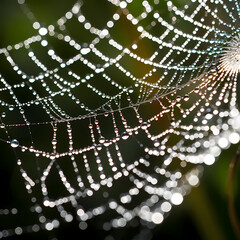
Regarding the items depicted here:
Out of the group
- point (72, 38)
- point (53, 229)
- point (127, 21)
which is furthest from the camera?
point (53, 229)

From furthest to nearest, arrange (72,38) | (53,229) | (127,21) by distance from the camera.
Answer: (53,229), (72,38), (127,21)

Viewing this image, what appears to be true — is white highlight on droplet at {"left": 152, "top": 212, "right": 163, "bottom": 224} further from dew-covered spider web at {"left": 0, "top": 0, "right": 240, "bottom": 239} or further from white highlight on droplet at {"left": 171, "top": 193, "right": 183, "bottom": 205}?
white highlight on droplet at {"left": 171, "top": 193, "right": 183, "bottom": 205}

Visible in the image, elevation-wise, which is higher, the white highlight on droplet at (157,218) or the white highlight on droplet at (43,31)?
the white highlight on droplet at (43,31)

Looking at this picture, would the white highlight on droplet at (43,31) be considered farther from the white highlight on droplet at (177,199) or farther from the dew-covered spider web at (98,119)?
the white highlight on droplet at (177,199)

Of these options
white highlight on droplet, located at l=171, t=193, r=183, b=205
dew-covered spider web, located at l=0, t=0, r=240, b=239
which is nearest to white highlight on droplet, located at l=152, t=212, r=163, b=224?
dew-covered spider web, located at l=0, t=0, r=240, b=239

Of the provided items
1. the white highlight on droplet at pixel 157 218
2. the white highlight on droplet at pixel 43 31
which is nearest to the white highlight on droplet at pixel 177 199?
the white highlight on droplet at pixel 157 218

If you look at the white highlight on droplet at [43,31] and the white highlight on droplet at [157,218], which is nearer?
the white highlight on droplet at [43,31]

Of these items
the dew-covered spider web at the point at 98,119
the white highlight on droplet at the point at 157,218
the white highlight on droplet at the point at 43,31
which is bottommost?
the white highlight on droplet at the point at 157,218

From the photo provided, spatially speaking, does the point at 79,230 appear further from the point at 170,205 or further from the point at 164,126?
the point at 164,126

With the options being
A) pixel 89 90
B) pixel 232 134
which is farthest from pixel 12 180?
pixel 232 134
